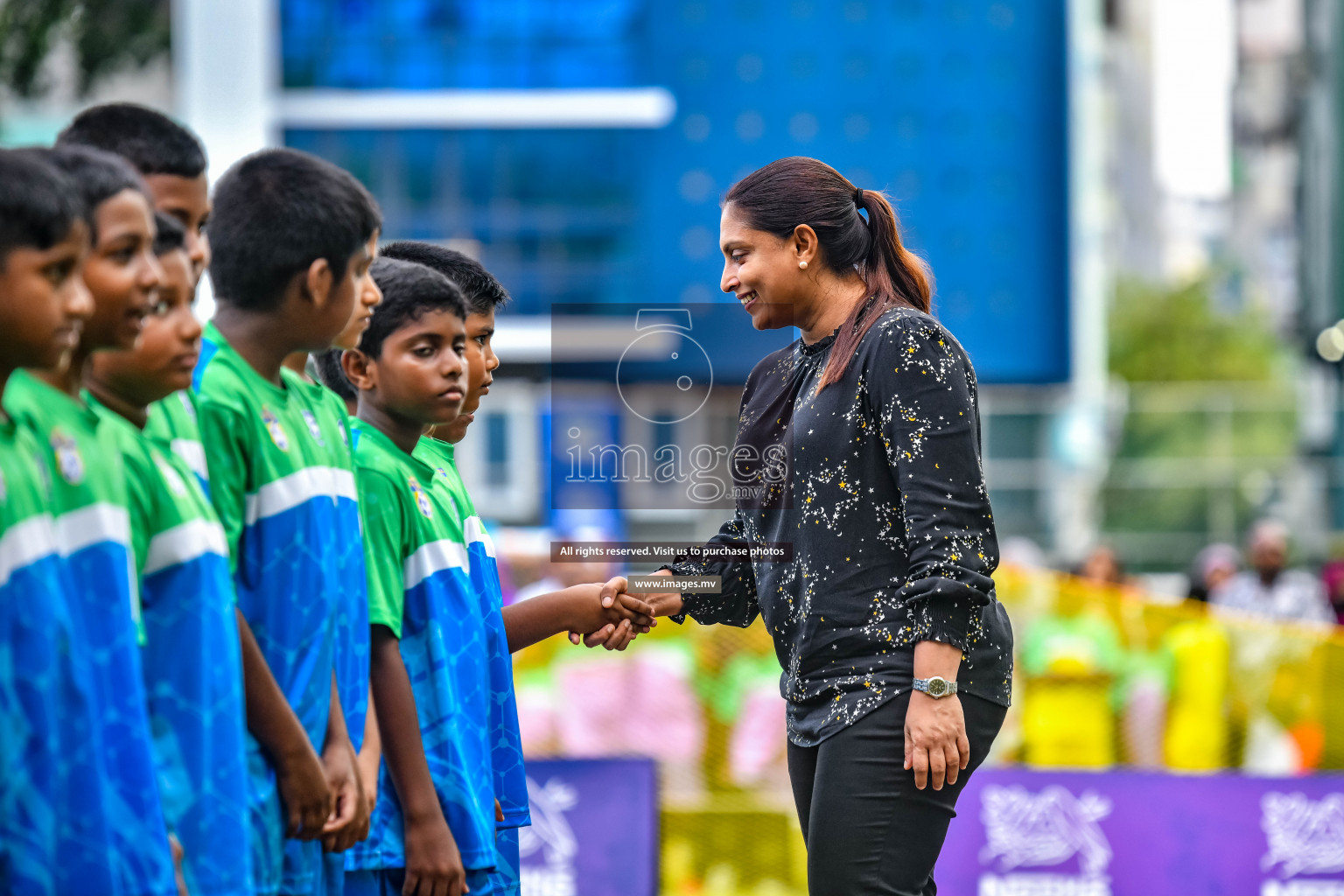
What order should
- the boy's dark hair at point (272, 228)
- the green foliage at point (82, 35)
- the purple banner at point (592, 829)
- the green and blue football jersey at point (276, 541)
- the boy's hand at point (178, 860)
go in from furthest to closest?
1. the green foliage at point (82, 35)
2. the purple banner at point (592, 829)
3. the boy's dark hair at point (272, 228)
4. the green and blue football jersey at point (276, 541)
5. the boy's hand at point (178, 860)

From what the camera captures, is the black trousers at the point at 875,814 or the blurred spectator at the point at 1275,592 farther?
the blurred spectator at the point at 1275,592

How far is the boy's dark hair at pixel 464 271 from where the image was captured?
3027 mm

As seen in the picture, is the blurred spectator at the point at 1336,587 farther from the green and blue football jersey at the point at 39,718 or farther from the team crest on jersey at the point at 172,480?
the green and blue football jersey at the point at 39,718

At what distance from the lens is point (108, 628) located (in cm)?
181

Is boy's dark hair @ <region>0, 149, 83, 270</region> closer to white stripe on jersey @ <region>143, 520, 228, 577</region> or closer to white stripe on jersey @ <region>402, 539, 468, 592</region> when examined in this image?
white stripe on jersey @ <region>143, 520, 228, 577</region>

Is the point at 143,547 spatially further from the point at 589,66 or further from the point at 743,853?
the point at 589,66

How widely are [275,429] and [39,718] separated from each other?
0.67 metres

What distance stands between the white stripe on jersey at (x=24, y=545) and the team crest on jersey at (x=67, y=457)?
0.22ft

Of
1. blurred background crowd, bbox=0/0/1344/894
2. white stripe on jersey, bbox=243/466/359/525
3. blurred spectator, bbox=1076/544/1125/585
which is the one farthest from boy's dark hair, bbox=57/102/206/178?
blurred background crowd, bbox=0/0/1344/894

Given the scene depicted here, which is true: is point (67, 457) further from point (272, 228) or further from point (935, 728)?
point (935, 728)

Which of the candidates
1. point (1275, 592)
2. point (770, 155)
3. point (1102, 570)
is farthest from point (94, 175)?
point (770, 155)

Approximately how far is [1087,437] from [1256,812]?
12.2 metres

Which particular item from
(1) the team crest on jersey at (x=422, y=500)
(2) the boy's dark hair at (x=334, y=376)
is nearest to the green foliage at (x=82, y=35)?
(2) the boy's dark hair at (x=334, y=376)

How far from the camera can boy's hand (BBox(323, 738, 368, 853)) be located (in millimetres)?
2230
